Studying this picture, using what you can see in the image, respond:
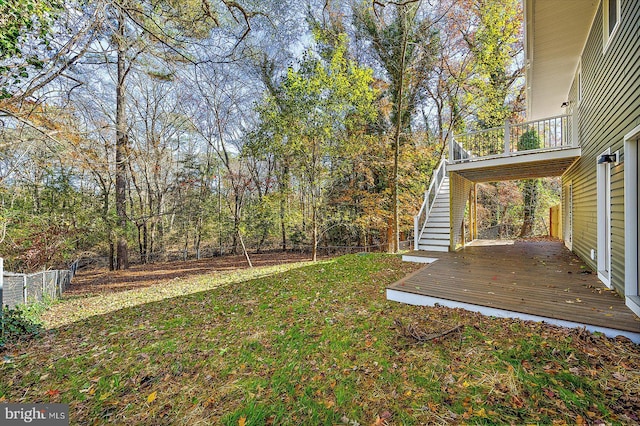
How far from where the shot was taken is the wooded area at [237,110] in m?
4.89

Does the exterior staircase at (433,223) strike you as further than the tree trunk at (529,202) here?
No

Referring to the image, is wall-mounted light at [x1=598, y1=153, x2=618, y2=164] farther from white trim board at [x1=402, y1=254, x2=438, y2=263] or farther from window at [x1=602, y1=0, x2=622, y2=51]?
white trim board at [x1=402, y1=254, x2=438, y2=263]

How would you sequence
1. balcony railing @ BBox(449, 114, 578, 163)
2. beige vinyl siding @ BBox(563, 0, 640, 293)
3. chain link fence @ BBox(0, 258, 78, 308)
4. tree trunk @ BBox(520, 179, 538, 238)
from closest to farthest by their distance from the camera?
1. beige vinyl siding @ BBox(563, 0, 640, 293)
2. chain link fence @ BBox(0, 258, 78, 308)
3. balcony railing @ BBox(449, 114, 578, 163)
4. tree trunk @ BBox(520, 179, 538, 238)

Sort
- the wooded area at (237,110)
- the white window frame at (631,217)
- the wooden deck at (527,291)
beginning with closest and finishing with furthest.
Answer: the wooden deck at (527,291), the white window frame at (631,217), the wooded area at (237,110)

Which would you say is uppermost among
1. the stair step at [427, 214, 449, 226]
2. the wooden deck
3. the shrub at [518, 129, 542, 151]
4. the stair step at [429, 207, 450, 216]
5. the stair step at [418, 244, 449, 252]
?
the shrub at [518, 129, 542, 151]

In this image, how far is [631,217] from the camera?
312 cm

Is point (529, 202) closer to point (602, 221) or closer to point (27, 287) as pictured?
point (602, 221)

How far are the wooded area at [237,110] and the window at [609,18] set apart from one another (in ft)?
10.7

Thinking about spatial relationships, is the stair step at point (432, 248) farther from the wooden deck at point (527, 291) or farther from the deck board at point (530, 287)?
the wooden deck at point (527, 291)

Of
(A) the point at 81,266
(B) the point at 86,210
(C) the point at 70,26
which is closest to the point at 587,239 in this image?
(C) the point at 70,26

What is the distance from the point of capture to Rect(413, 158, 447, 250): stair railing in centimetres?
830

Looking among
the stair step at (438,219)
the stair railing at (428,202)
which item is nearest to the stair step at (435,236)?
the stair railing at (428,202)

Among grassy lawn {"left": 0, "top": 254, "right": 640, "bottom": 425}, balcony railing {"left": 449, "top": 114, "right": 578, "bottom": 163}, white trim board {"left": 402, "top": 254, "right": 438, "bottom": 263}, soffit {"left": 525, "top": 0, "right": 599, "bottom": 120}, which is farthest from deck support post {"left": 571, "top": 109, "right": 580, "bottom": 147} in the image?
grassy lawn {"left": 0, "top": 254, "right": 640, "bottom": 425}

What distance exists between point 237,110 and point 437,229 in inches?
434
